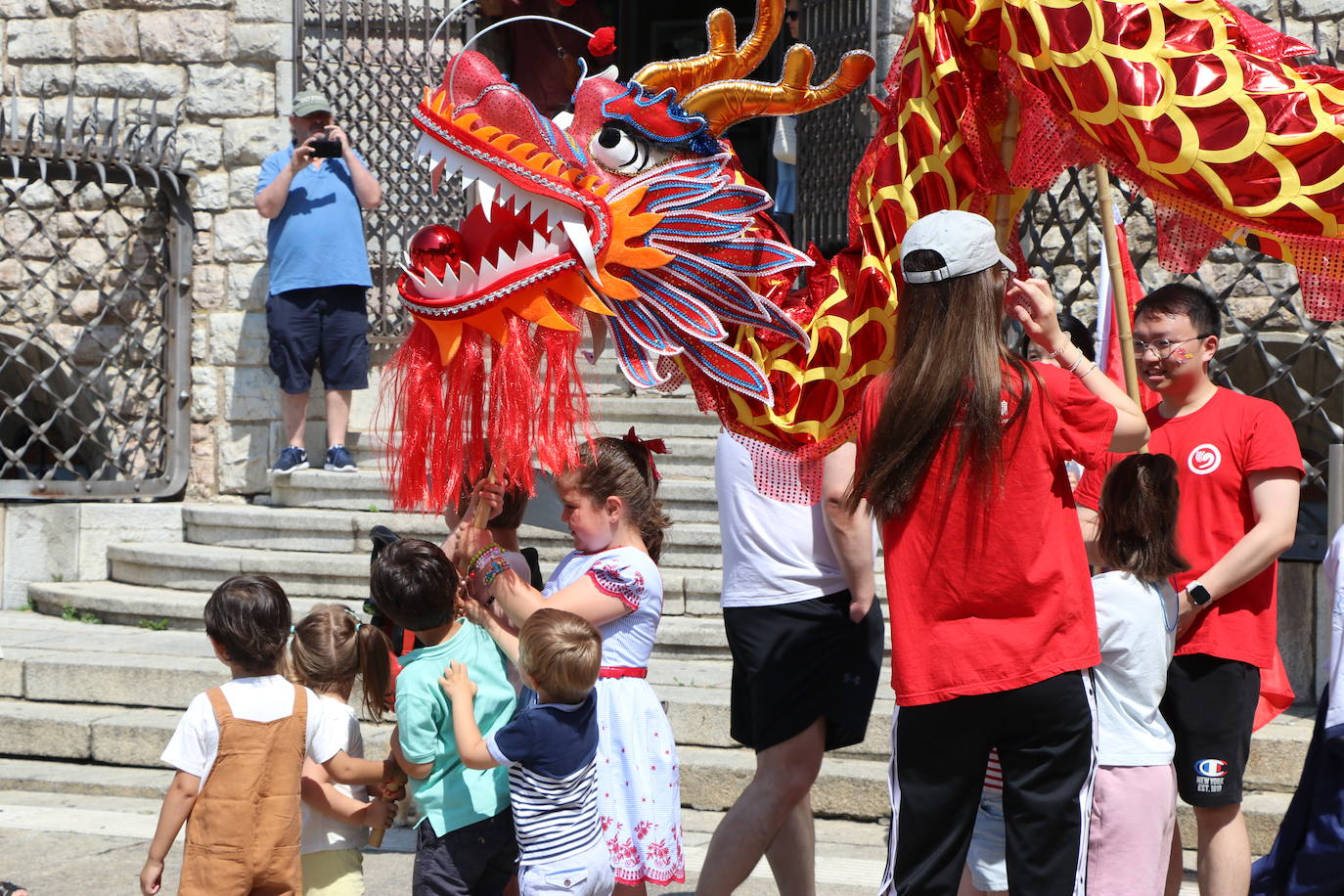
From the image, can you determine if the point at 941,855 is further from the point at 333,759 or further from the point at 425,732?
the point at 333,759

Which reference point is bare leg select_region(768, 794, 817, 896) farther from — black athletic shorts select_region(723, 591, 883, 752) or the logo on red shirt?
the logo on red shirt

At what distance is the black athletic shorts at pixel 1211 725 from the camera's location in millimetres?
3549

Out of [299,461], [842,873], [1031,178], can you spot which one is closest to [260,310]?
[299,461]

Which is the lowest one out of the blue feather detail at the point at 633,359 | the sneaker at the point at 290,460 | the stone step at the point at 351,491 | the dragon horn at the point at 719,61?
the stone step at the point at 351,491

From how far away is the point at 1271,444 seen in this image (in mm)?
3604

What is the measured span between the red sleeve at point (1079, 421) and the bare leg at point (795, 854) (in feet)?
4.77

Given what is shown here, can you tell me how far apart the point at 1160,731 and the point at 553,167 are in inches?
71.3

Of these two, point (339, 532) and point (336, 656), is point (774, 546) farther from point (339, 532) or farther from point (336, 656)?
point (339, 532)

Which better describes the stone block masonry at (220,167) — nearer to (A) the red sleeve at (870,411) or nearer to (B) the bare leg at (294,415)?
(B) the bare leg at (294,415)

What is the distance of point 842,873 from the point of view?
4484 mm

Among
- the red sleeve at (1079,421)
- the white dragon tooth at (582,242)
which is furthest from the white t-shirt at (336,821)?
the red sleeve at (1079,421)

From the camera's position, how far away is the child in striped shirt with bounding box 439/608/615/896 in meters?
3.15

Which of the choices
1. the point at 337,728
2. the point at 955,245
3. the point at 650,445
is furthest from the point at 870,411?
the point at 337,728

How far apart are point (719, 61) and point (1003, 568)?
4.89ft
